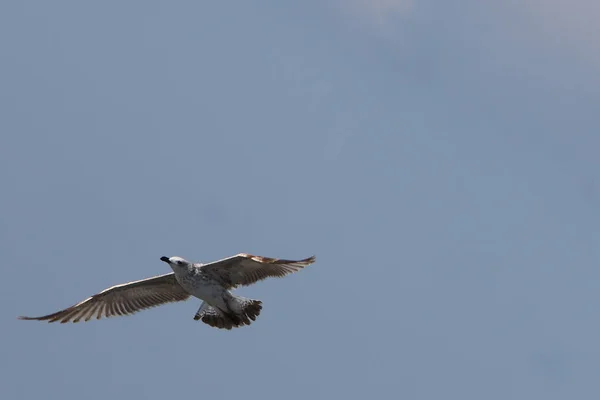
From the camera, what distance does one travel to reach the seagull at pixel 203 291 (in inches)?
1406

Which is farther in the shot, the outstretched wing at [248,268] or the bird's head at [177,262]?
the bird's head at [177,262]

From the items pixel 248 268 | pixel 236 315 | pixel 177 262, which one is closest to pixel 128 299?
pixel 177 262

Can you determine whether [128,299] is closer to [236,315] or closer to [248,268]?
[236,315]

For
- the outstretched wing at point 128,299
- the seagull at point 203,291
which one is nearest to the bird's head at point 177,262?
the seagull at point 203,291

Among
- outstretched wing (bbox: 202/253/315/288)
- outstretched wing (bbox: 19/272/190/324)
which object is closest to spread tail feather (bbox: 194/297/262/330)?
outstretched wing (bbox: 202/253/315/288)

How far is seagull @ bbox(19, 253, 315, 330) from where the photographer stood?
35.7 meters

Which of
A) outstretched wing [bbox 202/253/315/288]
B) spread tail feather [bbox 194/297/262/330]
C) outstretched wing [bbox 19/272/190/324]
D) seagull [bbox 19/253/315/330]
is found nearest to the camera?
outstretched wing [bbox 202/253/315/288]

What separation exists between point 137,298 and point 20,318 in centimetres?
452

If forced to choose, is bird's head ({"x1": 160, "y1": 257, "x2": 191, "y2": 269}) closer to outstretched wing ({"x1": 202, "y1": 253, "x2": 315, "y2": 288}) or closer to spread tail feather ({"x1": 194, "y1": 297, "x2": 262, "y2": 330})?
outstretched wing ({"x1": 202, "y1": 253, "x2": 315, "y2": 288})

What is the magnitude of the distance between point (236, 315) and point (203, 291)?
114 cm

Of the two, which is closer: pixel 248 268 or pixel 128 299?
pixel 248 268

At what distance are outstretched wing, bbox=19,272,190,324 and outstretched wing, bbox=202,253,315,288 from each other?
1914 mm

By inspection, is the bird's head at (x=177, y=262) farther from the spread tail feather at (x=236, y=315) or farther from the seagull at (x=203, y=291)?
the spread tail feather at (x=236, y=315)

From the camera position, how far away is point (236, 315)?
36.5 metres
